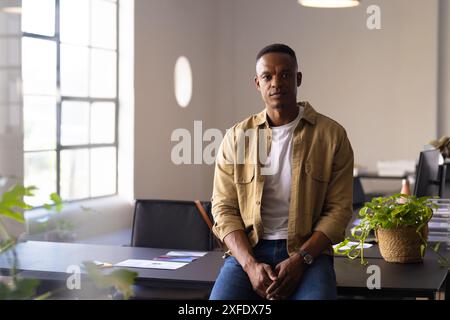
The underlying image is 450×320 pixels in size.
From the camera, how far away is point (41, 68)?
5.22 m

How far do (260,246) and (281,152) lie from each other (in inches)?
13.6

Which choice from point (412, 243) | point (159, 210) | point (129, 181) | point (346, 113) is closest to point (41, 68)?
point (129, 181)

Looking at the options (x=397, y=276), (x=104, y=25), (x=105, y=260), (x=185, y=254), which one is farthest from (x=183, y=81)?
(x=397, y=276)

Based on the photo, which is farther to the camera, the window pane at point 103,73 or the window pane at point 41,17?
the window pane at point 103,73

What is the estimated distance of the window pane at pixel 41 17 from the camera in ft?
15.6

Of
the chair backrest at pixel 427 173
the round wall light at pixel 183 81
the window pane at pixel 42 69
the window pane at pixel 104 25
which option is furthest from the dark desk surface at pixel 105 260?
the round wall light at pixel 183 81

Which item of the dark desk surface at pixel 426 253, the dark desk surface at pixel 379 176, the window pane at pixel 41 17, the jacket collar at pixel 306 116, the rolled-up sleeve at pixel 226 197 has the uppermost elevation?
the window pane at pixel 41 17

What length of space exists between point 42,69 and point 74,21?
2.43 feet

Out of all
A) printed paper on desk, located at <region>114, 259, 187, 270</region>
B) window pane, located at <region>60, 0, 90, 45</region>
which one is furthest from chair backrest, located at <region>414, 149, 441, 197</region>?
window pane, located at <region>60, 0, 90, 45</region>

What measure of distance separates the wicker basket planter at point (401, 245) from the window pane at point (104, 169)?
154 inches

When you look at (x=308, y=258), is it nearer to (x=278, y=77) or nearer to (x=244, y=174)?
(x=244, y=174)

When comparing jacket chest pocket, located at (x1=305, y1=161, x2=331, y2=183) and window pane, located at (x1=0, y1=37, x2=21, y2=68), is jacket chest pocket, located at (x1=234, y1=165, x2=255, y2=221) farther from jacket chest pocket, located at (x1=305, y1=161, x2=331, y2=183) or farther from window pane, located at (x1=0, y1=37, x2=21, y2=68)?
window pane, located at (x1=0, y1=37, x2=21, y2=68)

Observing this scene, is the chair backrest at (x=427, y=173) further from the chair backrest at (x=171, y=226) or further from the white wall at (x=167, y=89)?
the white wall at (x=167, y=89)
